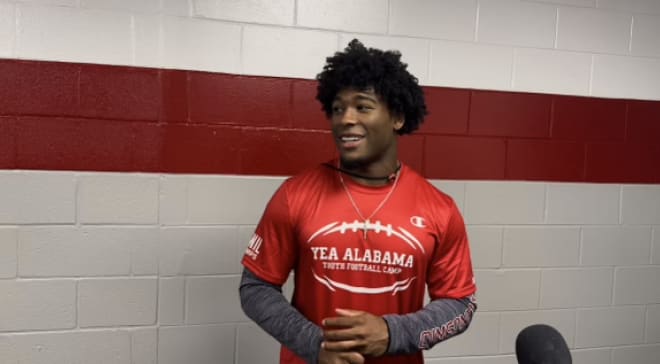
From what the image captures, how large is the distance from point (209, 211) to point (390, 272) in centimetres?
82

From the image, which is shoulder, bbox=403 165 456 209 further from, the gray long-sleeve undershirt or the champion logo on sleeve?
the champion logo on sleeve

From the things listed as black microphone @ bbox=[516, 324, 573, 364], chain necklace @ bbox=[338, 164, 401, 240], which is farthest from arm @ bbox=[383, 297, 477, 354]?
black microphone @ bbox=[516, 324, 573, 364]

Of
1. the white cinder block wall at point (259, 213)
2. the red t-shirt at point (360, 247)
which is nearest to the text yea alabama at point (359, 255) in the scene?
the red t-shirt at point (360, 247)

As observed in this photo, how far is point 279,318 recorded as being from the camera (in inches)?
56.2

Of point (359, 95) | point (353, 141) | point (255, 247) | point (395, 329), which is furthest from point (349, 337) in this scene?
point (359, 95)

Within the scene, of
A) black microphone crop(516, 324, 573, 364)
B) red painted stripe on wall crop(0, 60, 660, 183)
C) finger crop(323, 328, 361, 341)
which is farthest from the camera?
red painted stripe on wall crop(0, 60, 660, 183)

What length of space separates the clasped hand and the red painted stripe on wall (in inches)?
33.8

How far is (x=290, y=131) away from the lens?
2.10 m

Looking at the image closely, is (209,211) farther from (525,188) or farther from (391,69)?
(525,188)

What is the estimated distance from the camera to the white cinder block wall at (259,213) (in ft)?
6.29

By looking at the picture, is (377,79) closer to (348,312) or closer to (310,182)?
(310,182)

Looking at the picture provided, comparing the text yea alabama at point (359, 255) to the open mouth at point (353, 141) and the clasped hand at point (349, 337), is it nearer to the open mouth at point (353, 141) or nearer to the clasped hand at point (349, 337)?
the clasped hand at point (349, 337)

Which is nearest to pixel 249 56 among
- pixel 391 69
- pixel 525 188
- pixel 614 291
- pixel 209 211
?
pixel 209 211

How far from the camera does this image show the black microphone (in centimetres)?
89
